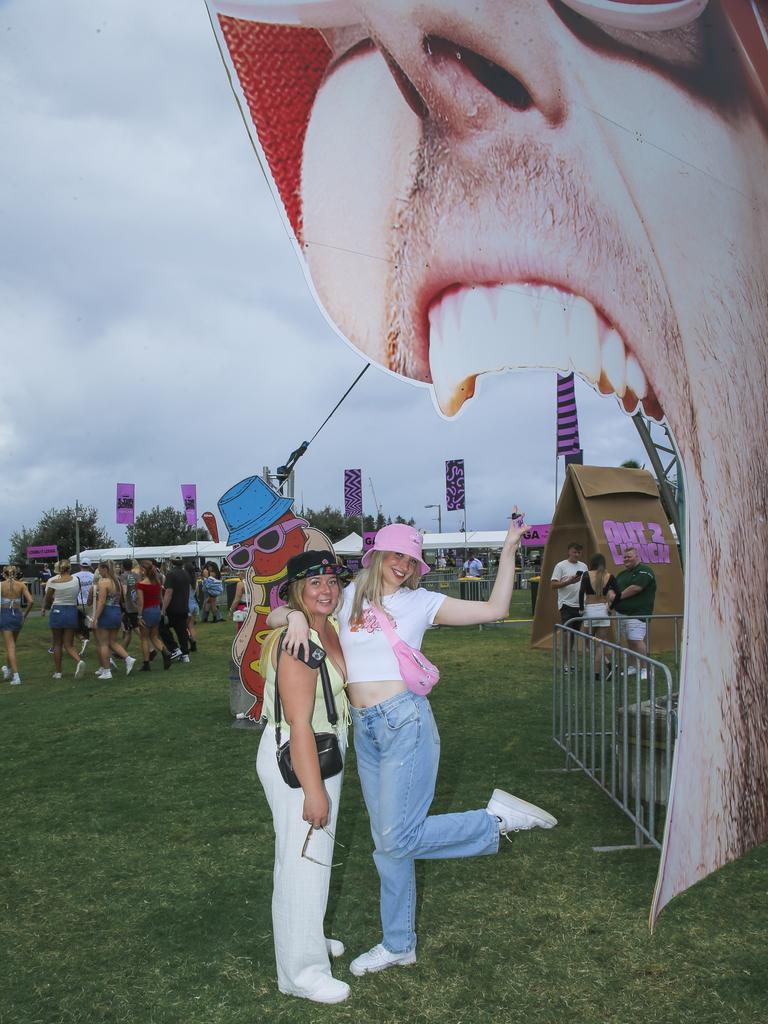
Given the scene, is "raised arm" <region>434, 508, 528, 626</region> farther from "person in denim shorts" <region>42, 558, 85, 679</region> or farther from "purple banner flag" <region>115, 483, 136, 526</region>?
"purple banner flag" <region>115, 483, 136, 526</region>

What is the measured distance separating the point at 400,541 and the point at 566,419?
9660 millimetres

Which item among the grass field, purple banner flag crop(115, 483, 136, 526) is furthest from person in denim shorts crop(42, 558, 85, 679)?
purple banner flag crop(115, 483, 136, 526)

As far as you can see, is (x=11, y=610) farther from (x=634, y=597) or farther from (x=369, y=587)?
(x=369, y=587)

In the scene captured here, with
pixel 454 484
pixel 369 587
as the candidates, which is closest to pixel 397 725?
pixel 369 587

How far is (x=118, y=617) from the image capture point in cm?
1118

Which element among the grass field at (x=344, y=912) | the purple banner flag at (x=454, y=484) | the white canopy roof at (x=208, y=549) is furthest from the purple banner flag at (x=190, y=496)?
the grass field at (x=344, y=912)

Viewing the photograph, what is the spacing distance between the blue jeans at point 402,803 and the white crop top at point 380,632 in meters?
0.13

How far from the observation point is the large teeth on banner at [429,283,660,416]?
3.15m

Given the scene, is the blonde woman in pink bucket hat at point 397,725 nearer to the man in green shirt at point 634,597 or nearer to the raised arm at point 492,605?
the raised arm at point 492,605

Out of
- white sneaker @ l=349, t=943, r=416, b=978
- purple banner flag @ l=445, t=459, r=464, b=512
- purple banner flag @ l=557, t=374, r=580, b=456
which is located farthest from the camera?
purple banner flag @ l=445, t=459, r=464, b=512

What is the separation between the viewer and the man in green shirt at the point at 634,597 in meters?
9.03

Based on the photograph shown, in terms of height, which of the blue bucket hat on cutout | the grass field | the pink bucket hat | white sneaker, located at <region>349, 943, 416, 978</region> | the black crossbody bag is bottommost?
the grass field

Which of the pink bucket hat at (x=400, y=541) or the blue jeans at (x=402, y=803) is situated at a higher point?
the pink bucket hat at (x=400, y=541)

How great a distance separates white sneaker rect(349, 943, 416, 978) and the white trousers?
9.3 inches
